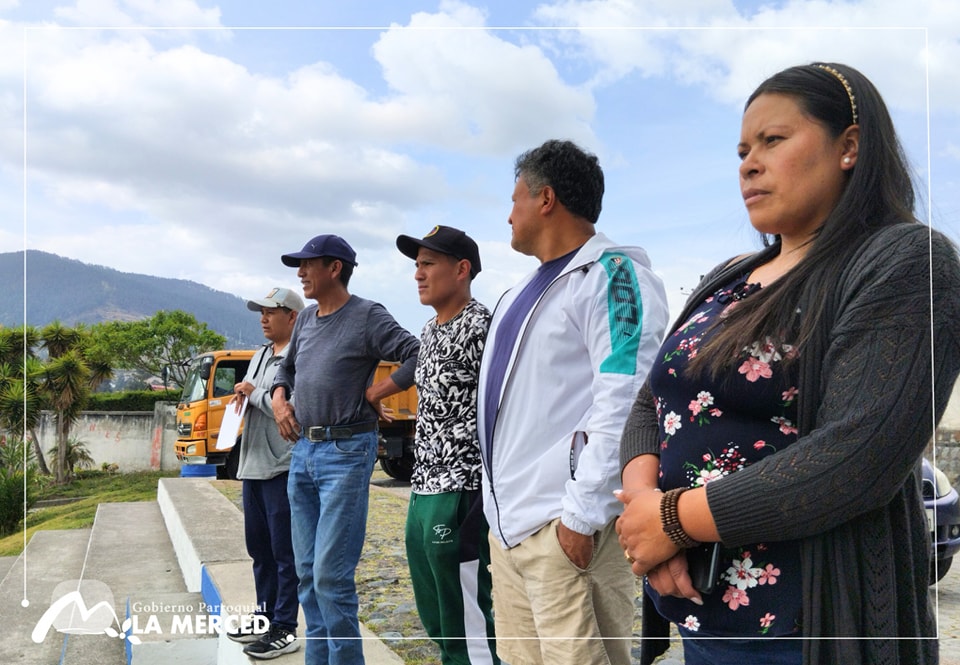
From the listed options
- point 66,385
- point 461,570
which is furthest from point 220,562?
point 66,385

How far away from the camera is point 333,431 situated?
8.43 feet

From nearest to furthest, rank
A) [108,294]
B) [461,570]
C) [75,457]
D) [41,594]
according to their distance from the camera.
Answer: [461,570]
[108,294]
[41,594]
[75,457]

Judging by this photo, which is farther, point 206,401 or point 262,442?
point 206,401

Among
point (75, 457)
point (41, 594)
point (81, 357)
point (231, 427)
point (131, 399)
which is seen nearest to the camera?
point (231, 427)

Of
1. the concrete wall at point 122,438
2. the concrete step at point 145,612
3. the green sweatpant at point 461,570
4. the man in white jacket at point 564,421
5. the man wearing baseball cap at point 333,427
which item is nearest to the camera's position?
the man in white jacket at point 564,421


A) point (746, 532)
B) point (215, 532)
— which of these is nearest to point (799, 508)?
point (746, 532)

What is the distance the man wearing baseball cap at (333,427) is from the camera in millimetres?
2445

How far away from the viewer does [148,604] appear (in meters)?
2.90

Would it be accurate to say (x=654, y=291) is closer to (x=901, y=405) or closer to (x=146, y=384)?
(x=901, y=405)

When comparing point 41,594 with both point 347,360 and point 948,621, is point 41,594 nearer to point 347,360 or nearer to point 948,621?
point 347,360

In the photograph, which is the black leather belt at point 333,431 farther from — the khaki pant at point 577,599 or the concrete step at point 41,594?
the concrete step at point 41,594

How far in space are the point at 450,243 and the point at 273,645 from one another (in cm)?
171

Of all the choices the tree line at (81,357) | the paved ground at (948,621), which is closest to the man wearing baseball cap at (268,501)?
the tree line at (81,357)

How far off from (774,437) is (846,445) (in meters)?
0.12
